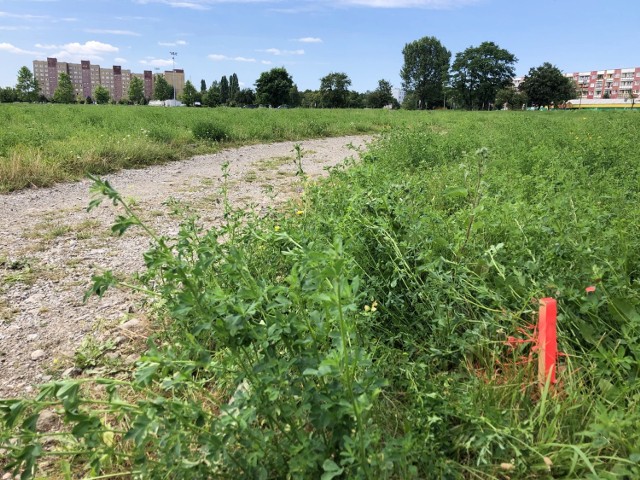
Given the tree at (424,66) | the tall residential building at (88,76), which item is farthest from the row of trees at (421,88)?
the tall residential building at (88,76)

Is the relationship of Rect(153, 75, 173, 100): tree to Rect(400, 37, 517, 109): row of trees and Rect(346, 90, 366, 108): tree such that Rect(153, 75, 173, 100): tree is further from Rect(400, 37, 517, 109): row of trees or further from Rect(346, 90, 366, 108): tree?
Rect(400, 37, 517, 109): row of trees

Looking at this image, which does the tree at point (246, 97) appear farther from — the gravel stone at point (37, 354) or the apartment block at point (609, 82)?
the gravel stone at point (37, 354)

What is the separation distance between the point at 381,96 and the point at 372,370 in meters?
109

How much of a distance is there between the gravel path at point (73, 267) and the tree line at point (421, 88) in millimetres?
79937

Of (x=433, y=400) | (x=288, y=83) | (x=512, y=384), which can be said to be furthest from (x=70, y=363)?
(x=288, y=83)

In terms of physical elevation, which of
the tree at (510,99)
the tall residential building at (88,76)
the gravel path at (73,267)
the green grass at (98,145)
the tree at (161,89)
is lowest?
the gravel path at (73,267)

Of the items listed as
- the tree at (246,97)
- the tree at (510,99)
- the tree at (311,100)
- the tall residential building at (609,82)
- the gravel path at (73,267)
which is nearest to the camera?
the gravel path at (73,267)

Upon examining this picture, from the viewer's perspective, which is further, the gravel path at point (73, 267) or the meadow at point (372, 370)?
the gravel path at point (73, 267)

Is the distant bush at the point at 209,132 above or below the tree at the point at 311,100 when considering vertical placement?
below

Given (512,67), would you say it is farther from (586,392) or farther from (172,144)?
(586,392)

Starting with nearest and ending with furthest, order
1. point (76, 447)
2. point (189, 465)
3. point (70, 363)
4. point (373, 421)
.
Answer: point (189, 465)
point (373, 421)
point (76, 447)
point (70, 363)

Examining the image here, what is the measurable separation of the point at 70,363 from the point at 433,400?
2.06m

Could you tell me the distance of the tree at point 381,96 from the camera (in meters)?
104

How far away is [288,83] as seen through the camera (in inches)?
3775
